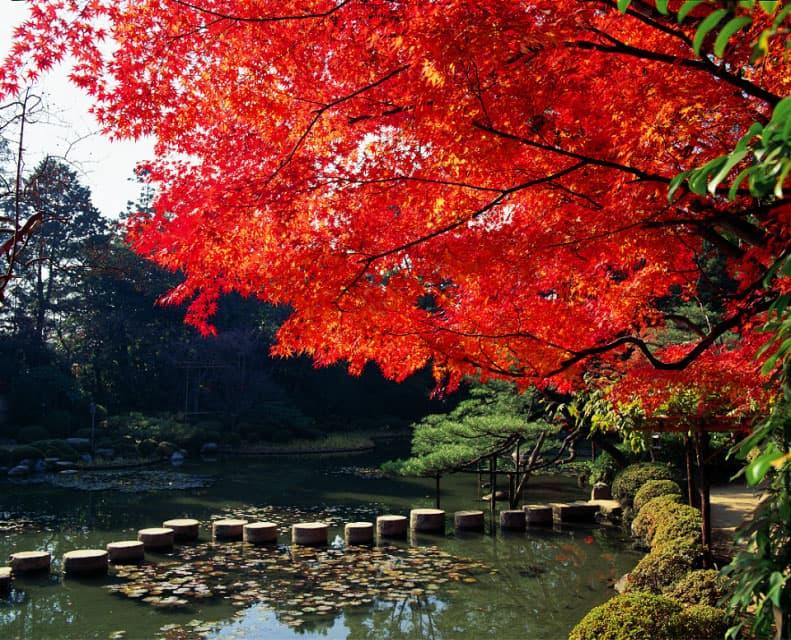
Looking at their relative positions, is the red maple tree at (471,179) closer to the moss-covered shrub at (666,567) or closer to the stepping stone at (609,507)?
the moss-covered shrub at (666,567)

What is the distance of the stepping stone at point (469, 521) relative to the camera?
11.9 meters

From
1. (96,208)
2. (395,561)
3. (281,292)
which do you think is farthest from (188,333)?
(281,292)

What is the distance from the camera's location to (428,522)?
461 inches

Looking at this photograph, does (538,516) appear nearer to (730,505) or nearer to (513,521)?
(513,521)

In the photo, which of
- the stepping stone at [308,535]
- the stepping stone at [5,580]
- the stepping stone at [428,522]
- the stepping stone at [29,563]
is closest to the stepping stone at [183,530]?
the stepping stone at [308,535]

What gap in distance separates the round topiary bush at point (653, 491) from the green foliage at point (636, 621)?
627cm

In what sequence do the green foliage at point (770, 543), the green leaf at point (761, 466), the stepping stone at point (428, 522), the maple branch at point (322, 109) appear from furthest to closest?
the stepping stone at point (428, 522), the maple branch at point (322, 109), the green foliage at point (770, 543), the green leaf at point (761, 466)

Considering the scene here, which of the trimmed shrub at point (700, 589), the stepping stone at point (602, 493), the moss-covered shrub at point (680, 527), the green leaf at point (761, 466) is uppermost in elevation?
the green leaf at point (761, 466)

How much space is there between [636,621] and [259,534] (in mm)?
7299

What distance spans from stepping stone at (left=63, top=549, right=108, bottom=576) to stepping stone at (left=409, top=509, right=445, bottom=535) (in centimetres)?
479

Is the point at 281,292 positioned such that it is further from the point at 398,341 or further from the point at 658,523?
the point at 658,523

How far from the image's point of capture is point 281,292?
17.0 feet

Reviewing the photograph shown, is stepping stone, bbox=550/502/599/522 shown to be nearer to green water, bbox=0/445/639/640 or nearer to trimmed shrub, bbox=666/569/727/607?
green water, bbox=0/445/639/640

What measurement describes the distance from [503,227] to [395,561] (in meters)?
6.13
